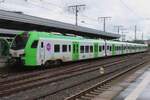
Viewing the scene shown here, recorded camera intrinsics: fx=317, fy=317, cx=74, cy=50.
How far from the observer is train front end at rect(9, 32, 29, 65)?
71.7 ft

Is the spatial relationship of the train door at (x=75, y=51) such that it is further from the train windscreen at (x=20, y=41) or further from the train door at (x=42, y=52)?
the train windscreen at (x=20, y=41)

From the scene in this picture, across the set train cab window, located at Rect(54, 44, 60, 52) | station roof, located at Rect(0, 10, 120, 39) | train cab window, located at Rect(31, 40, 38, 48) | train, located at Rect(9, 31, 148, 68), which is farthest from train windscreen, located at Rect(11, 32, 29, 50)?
station roof, located at Rect(0, 10, 120, 39)

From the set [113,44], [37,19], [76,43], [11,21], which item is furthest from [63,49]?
[113,44]

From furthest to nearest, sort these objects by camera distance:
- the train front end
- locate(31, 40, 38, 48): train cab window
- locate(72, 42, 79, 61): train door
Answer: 1. locate(72, 42, 79, 61): train door
2. locate(31, 40, 38, 48): train cab window
3. the train front end

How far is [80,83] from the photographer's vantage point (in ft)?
53.4

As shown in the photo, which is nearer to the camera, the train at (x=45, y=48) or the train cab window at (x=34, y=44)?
the train at (x=45, y=48)

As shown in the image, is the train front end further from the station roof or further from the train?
the station roof

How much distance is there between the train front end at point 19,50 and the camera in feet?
71.7

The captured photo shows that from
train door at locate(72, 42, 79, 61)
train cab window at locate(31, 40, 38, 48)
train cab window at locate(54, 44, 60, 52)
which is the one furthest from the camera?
train door at locate(72, 42, 79, 61)

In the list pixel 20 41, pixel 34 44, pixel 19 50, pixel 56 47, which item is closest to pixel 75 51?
pixel 56 47

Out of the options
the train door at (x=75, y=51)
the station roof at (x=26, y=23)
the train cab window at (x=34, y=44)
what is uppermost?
the station roof at (x=26, y=23)

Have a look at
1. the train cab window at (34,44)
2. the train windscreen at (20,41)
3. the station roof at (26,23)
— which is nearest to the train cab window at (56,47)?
the train cab window at (34,44)

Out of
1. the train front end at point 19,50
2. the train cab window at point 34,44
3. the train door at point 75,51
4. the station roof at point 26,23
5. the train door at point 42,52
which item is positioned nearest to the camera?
the train front end at point 19,50

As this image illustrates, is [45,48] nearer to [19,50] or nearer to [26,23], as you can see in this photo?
[19,50]
